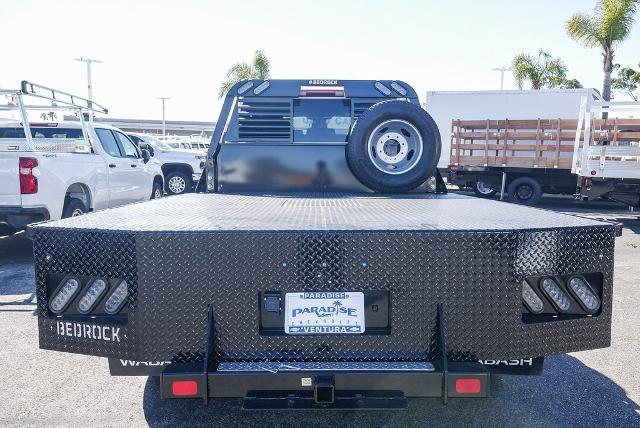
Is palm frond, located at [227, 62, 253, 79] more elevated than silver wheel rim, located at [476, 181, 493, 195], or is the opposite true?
palm frond, located at [227, 62, 253, 79]

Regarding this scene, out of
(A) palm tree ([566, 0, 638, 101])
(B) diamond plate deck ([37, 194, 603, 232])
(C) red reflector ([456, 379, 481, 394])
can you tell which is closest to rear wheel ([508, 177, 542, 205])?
(A) palm tree ([566, 0, 638, 101])

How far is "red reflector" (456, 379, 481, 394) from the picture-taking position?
2152mm

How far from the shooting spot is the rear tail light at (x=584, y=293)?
2.38 metres

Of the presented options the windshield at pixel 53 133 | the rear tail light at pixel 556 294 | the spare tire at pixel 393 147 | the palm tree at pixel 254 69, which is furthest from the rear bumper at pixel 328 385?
the palm tree at pixel 254 69

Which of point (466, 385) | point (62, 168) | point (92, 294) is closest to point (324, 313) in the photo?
point (466, 385)

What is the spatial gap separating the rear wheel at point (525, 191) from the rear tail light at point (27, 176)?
12.1 m

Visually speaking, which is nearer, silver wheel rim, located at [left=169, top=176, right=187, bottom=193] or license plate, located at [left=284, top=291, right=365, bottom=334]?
license plate, located at [left=284, top=291, right=365, bottom=334]

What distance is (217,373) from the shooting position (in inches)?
84.6

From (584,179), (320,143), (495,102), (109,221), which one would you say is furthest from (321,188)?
(495,102)

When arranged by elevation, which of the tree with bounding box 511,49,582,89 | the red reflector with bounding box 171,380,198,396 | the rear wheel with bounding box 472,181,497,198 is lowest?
the rear wheel with bounding box 472,181,497,198

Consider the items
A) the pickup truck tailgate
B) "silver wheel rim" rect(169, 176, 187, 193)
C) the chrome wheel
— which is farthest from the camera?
"silver wheel rim" rect(169, 176, 187, 193)

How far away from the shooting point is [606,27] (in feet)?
61.4

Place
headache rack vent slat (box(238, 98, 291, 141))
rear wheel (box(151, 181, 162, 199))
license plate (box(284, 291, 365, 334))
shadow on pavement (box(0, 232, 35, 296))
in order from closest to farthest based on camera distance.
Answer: license plate (box(284, 291, 365, 334)) → headache rack vent slat (box(238, 98, 291, 141)) → shadow on pavement (box(0, 232, 35, 296)) → rear wheel (box(151, 181, 162, 199))

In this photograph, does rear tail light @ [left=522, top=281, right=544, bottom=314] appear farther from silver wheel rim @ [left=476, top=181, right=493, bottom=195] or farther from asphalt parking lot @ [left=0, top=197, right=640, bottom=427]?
silver wheel rim @ [left=476, top=181, right=493, bottom=195]
